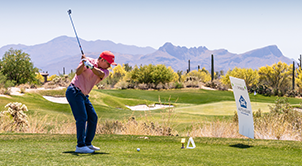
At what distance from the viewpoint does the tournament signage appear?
6109 mm

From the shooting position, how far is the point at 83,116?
4.80 metres

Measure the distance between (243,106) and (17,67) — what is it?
Result: 970 inches

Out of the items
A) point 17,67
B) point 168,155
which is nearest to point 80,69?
point 168,155

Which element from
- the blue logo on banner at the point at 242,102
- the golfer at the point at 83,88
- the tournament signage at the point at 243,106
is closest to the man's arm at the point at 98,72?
the golfer at the point at 83,88

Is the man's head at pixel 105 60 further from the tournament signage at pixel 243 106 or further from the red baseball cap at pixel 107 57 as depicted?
the tournament signage at pixel 243 106

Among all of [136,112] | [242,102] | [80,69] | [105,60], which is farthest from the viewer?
[136,112]

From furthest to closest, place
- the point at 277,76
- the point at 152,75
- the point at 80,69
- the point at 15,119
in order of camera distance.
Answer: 1. the point at 277,76
2. the point at 152,75
3. the point at 15,119
4. the point at 80,69

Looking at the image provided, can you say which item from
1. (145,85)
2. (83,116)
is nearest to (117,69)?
(145,85)

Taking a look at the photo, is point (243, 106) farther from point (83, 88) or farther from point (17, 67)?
point (17, 67)

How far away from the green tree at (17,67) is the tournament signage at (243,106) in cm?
2422

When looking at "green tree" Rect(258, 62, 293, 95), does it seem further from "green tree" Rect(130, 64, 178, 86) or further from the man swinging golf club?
the man swinging golf club

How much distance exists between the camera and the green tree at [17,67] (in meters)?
25.9

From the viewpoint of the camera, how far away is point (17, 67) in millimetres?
26141

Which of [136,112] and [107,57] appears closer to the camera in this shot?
[107,57]
